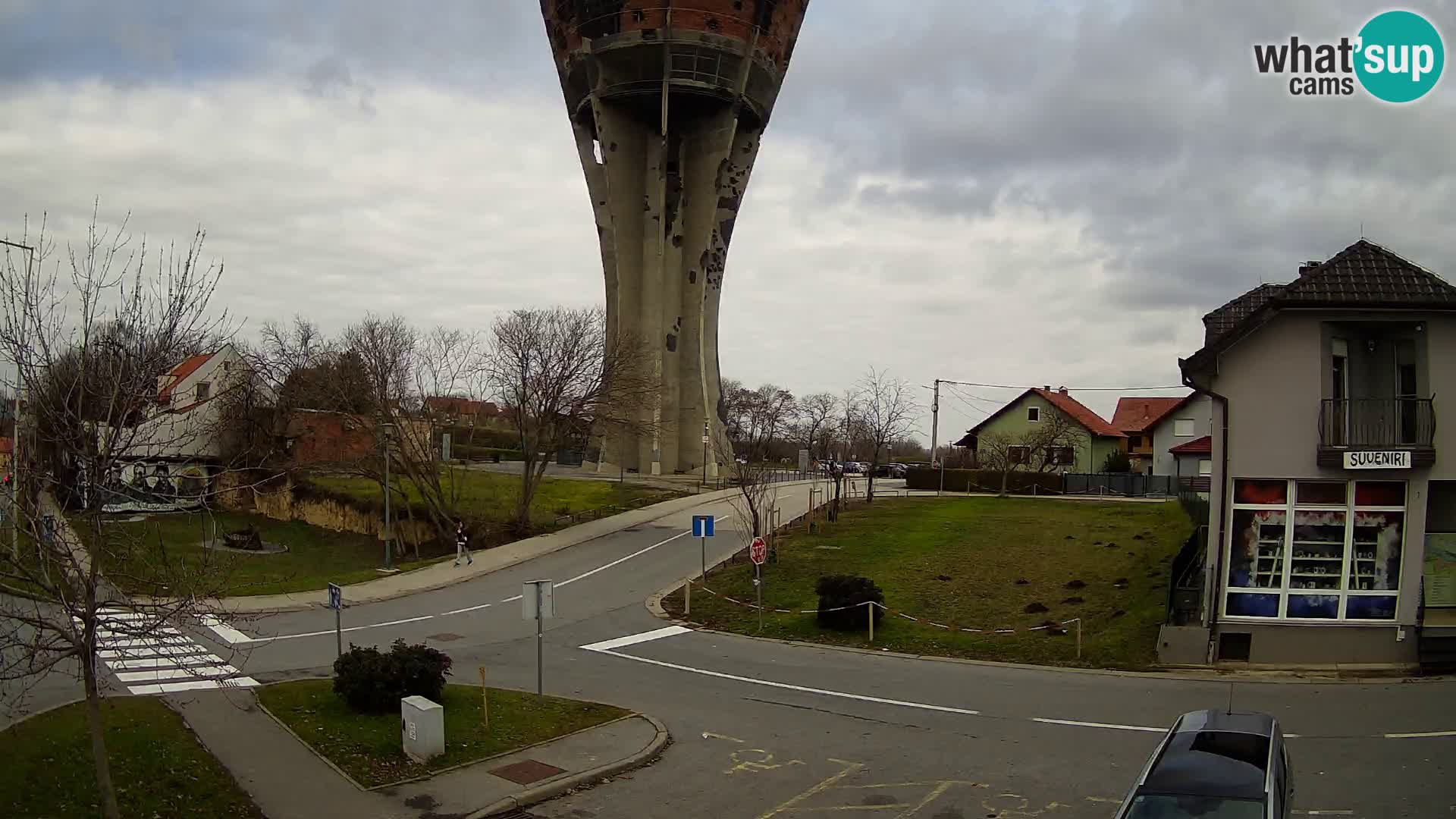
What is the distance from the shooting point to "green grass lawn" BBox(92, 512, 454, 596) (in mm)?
10031

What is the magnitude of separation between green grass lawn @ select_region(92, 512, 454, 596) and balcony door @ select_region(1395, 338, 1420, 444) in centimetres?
1873

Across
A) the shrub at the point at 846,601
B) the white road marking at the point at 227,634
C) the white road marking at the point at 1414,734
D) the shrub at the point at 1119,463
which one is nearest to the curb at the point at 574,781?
the shrub at the point at 846,601

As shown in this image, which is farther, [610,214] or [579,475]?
[579,475]

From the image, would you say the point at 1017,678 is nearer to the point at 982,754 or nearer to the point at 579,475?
the point at 982,754

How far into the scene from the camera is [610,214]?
206ft

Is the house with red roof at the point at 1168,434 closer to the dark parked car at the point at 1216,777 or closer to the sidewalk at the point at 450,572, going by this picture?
the sidewalk at the point at 450,572

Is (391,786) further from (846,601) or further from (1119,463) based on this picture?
(1119,463)

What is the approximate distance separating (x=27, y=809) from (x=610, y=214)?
2171 inches

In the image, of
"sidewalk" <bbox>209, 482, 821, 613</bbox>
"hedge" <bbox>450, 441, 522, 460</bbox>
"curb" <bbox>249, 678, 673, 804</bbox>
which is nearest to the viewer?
"curb" <bbox>249, 678, 673, 804</bbox>

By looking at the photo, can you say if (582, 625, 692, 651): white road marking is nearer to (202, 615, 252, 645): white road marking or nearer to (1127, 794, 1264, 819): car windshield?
(202, 615, 252, 645): white road marking

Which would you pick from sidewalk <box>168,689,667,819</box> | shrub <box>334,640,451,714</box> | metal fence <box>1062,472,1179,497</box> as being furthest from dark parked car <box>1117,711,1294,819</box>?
metal fence <box>1062,472,1179,497</box>

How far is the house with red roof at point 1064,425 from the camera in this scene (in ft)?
249

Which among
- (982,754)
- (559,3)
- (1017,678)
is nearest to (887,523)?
(1017,678)

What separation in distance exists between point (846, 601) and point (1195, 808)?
48.7 ft
